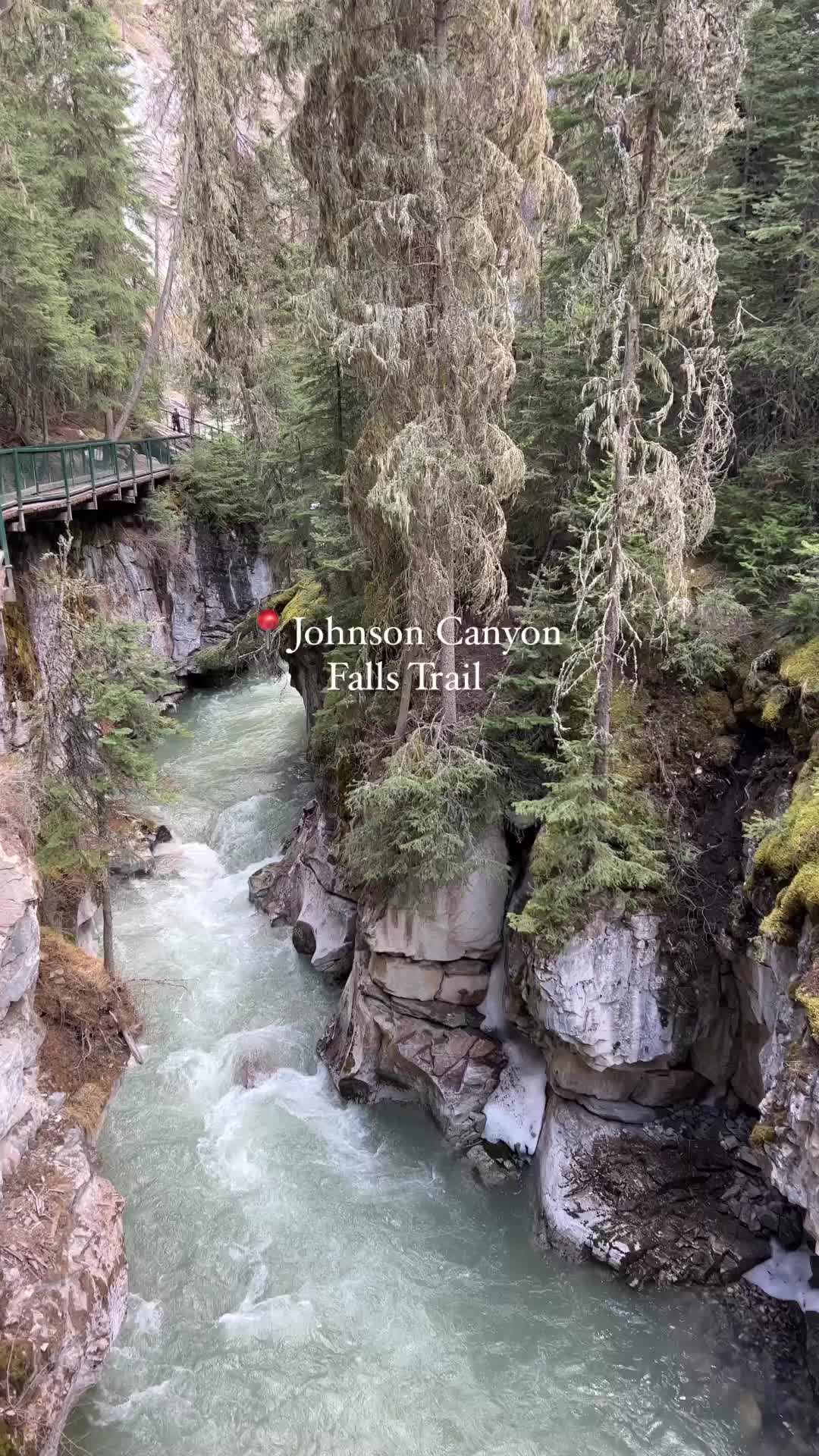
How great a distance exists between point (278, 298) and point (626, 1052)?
49.7ft

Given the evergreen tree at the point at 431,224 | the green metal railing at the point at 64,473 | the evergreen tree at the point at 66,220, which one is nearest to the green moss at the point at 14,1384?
the evergreen tree at the point at 431,224

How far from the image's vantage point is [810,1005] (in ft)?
20.3

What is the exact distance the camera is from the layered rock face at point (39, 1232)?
6238 mm

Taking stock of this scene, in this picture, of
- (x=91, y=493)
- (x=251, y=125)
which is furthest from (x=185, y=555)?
(x=251, y=125)

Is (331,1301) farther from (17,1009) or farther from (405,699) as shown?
(405,699)

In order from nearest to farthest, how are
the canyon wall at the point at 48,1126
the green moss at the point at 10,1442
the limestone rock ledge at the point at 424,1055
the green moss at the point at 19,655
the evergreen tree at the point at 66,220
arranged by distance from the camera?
the green moss at the point at 10,1442 < the canyon wall at the point at 48,1126 < the limestone rock ledge at the point at 424,1055 < the green moss at the point at 19,655 < the evergreen tree at the point at 66,220

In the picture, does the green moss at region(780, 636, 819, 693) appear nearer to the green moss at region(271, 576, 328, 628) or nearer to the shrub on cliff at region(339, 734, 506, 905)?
the shrub on cliff at region(339, 734, 506, 905)

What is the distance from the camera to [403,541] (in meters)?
9.84

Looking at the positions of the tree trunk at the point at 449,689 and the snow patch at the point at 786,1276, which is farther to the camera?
the tree trunk at the point at 449,689

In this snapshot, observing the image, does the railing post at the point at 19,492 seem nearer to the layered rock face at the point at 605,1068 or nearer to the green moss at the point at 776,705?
the layered rock face at the point at 605,1068

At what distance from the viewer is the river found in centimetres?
702

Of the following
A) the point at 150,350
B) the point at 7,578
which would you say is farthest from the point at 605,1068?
the point at 150,350

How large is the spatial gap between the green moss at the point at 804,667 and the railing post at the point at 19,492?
1239 centimetres

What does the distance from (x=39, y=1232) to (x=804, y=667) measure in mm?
9122
